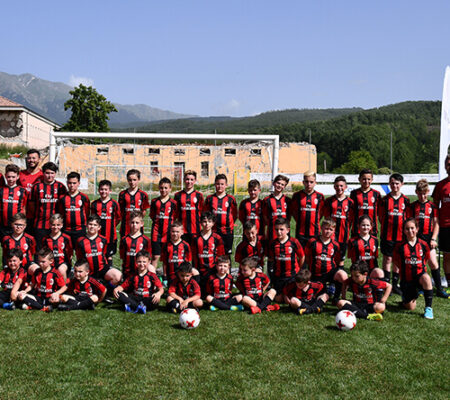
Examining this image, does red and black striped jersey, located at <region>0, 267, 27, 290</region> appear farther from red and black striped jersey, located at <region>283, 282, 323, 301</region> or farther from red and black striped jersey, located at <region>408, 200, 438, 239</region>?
red and black striped jersey, located at <region>408, 200, 438, 239</region>

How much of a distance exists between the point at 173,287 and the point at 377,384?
2273mm

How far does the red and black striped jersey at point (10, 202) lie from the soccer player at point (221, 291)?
8.00 ft

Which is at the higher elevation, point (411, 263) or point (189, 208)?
point (189, 208)

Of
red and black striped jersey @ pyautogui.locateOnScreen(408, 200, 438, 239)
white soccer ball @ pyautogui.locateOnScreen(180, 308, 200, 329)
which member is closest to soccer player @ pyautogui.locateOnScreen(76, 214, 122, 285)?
white soccer ball @ pyautogui.locateOnScreen(180, 308, 200, 329)

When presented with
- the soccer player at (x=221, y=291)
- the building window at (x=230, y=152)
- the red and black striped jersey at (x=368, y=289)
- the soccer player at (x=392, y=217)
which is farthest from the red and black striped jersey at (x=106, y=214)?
the building window at (x=230, y=152)

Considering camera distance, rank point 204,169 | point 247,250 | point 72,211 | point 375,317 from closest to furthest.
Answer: point 375,317 → point 247,250 → point 72,211 → point 204,169

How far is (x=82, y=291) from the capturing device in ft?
14.6

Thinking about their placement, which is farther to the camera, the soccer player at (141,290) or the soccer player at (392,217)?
the soccer player at (392,217)

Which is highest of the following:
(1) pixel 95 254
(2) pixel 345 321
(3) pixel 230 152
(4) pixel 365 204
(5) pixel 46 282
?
(3) pixel 230 152

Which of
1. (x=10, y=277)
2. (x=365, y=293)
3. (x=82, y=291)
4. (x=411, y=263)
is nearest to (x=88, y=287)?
(x=82, y=291)

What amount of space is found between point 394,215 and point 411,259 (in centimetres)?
76

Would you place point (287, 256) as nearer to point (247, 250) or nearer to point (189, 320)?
point (247, 250)

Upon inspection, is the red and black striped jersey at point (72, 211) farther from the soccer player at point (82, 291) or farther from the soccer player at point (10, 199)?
the soccer player at point (82, 291)

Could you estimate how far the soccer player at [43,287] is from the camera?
431 centimetres
